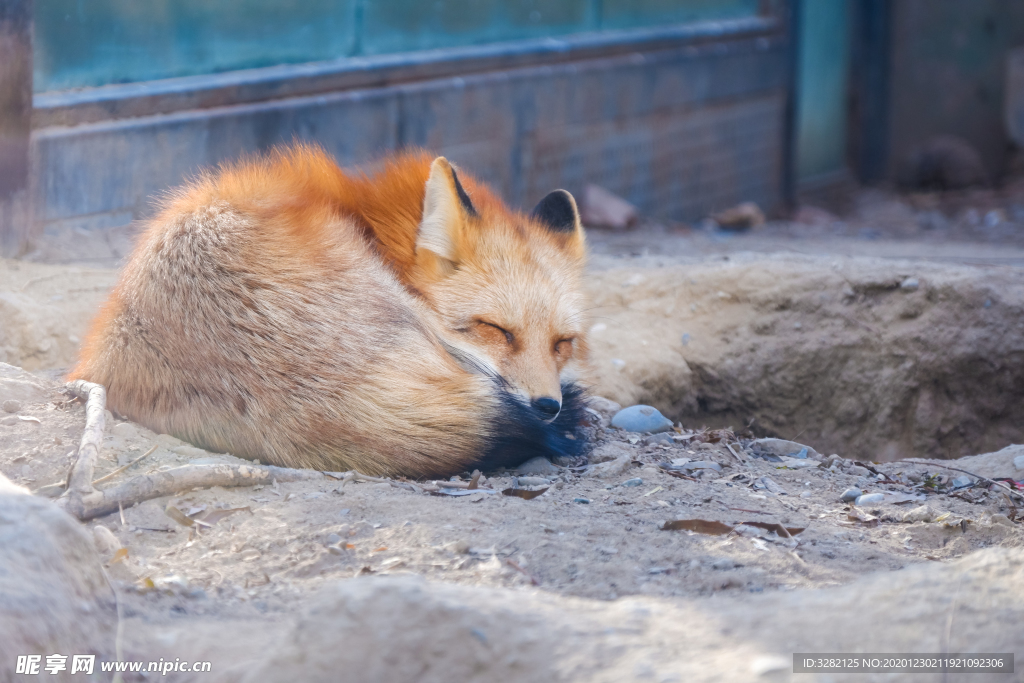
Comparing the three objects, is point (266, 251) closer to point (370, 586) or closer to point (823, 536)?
point (370, 586)

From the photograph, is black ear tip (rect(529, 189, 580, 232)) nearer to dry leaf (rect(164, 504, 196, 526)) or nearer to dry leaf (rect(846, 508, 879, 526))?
dry leaf (rect(846, 508, 879, 526))

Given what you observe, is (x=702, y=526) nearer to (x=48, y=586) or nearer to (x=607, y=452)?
(x=607, y=452)

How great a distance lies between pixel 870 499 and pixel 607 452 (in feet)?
2.73

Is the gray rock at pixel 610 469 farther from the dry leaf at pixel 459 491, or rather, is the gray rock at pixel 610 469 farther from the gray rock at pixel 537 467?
the dry leaf at pixel 459 491

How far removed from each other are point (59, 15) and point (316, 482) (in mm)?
3348

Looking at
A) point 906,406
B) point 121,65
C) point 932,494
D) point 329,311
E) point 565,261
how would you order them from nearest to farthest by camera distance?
point 329,311 → point 932,494 → point 565,261 → point 906,406 → point 121,65

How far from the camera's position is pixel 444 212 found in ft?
9.58

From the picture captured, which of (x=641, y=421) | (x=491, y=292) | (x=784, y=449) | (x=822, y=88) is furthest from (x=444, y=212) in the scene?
(x=822, y=88)

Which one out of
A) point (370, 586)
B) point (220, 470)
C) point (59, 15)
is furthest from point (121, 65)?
point (370, 586)

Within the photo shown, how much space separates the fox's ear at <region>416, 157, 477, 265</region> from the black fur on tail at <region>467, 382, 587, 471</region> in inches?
21.8

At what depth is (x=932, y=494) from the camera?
2.88 m

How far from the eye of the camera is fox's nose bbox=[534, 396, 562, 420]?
9.09 feet

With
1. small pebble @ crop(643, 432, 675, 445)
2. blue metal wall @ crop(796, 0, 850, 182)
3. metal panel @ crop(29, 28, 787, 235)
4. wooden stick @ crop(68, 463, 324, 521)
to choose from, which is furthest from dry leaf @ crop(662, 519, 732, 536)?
blue metal wall @ crop(796, 0, 850, 182)

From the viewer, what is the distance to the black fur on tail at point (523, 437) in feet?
8.41
